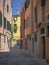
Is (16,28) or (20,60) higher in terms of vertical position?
(16,28)

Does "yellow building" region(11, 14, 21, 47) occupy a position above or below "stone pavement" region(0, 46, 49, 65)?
above

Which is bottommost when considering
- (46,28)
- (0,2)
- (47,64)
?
(47,64)

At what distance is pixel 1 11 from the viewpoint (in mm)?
34750

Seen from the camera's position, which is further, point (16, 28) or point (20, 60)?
point (16, 28)

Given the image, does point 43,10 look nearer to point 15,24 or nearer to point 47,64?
point 47,64

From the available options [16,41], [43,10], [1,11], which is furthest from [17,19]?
[43,10]

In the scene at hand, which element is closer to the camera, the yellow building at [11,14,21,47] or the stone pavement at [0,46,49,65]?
the stone pavement at [0,46,49,65]

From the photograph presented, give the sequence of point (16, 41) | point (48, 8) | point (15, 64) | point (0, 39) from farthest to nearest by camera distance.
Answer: point (16, 41) < point (0, 39) < point (48, 8) < point (15, 64)

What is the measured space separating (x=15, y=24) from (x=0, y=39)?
36.0 meters

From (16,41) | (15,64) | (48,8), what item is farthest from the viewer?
(16,41)

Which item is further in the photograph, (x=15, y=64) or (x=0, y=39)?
(x=0, y=39)

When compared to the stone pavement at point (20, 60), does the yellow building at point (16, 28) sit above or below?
above

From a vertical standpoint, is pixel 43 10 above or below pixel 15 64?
above

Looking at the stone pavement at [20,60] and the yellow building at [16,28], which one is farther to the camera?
the yellow building at [16,28]
